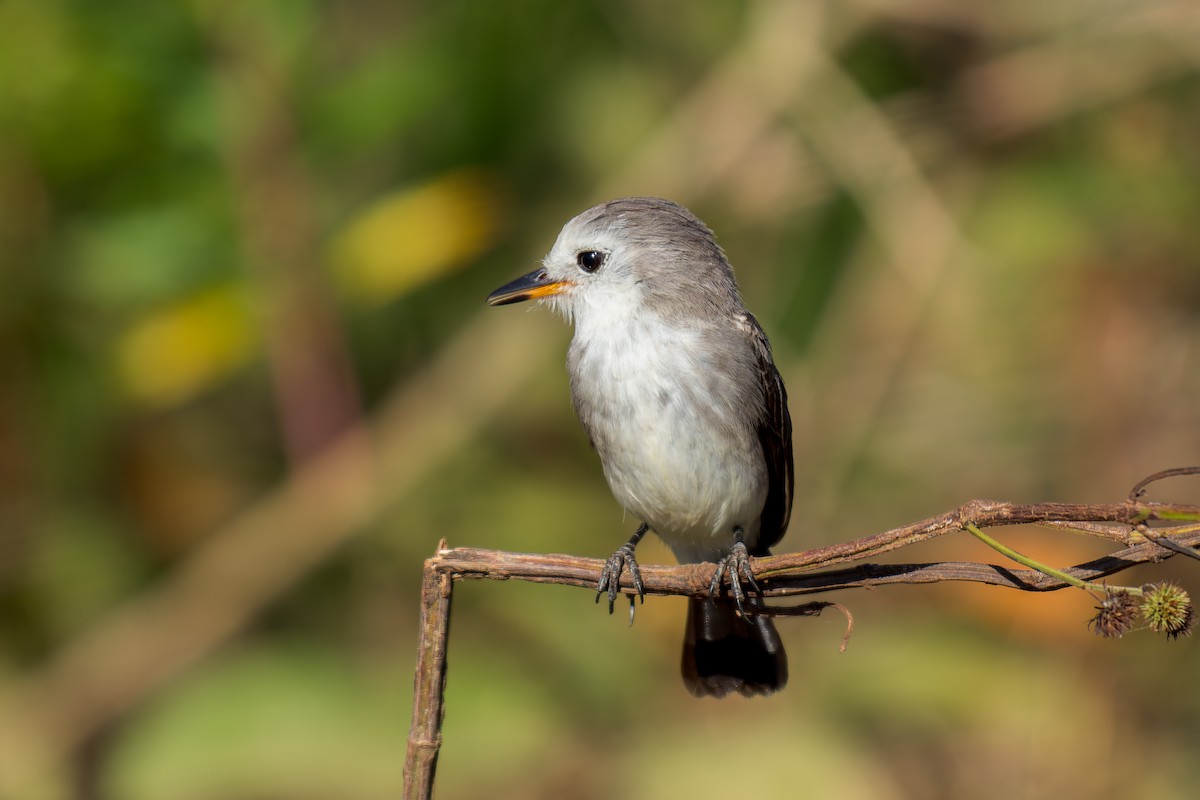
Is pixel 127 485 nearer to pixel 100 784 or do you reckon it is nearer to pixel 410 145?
pixel 100 784

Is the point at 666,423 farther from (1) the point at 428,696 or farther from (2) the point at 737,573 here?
(1) the point at 428,696

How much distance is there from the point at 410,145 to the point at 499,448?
139 cm

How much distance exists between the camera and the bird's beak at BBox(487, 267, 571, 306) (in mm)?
3893

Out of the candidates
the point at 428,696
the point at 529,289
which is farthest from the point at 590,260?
the point at 428,696

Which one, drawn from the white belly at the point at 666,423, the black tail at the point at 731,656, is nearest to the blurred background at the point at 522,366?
the black tail at the point at 731,656

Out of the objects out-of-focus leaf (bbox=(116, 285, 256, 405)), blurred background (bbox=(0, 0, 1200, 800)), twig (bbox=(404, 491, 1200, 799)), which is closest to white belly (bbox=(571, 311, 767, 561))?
twig (bbox=(404, 491, 1200, 799))

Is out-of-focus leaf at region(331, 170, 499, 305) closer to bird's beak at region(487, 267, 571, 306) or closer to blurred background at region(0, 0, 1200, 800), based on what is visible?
blurred background at region(0, 0, 1200, 800)

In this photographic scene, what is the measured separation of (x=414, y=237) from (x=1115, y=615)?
158 inches

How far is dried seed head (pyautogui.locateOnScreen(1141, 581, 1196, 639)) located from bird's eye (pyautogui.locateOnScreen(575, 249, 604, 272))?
2.19 m

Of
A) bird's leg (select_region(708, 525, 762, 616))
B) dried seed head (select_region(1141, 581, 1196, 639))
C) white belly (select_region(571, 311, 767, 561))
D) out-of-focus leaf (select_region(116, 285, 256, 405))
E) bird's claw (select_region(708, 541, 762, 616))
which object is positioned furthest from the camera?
out-of-focus leaf (select_region(116, 285, 256, 405))

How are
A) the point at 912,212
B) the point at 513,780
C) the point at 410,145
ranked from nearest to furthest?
1. the point at 513,780
2. the point at 912,212
3. the point at 410,145

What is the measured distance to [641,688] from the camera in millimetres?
5199

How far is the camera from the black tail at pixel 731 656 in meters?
3.86

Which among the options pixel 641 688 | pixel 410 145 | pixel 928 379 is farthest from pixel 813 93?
pixel 641 688
